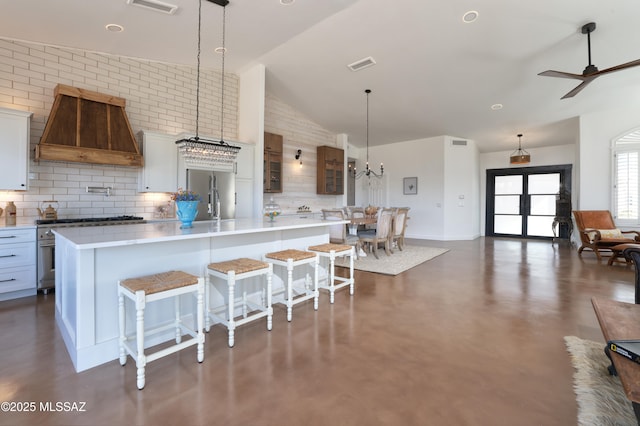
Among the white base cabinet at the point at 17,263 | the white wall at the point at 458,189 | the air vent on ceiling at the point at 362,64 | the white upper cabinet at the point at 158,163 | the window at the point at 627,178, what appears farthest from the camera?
the white wall at the point at 458,189

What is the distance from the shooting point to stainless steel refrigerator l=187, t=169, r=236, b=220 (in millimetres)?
5078

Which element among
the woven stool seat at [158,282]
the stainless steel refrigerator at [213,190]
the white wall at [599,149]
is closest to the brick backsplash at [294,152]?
the stainless steel refrigerator at [213,190]

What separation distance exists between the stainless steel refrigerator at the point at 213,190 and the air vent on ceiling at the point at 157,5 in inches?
88.8

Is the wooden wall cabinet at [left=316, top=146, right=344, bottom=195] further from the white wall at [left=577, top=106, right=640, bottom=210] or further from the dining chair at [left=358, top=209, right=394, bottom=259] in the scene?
the white wall at [left=577, top=106, right=640, bottom=210]

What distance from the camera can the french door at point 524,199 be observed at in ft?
29.8

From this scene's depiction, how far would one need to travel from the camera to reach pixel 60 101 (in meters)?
3.90

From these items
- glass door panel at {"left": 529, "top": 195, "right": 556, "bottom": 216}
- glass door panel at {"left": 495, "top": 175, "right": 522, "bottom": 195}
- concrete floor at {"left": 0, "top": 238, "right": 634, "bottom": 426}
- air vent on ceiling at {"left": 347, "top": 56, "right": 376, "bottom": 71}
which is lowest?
concrete floor at {"left": 0, "top": 238, "right": 634, "bottom": 426}

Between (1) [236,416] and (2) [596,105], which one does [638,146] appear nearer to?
(2) [596,105]

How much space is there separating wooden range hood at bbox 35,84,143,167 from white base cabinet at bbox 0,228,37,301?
3.27 feet

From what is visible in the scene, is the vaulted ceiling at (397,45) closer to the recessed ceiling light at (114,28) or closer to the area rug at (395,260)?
the recessed ceiling light at (114,28)

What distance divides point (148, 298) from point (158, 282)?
179 mm

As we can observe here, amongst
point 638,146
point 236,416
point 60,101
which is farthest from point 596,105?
point 60,101

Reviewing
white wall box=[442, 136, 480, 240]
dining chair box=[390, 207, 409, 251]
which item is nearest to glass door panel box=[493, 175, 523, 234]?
white wall box=[442, 136, 480, 240]

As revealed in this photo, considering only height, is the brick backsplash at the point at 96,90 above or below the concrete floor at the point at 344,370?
above
